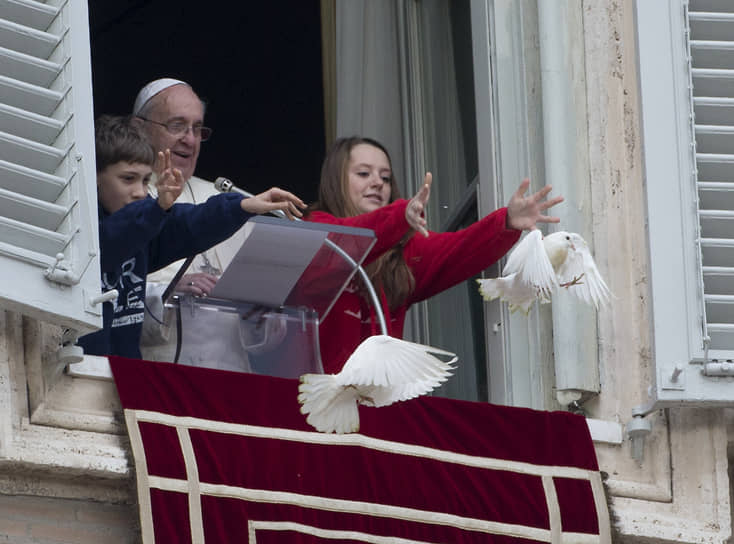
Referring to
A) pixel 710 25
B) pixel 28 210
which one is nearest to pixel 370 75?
pixel 710 25

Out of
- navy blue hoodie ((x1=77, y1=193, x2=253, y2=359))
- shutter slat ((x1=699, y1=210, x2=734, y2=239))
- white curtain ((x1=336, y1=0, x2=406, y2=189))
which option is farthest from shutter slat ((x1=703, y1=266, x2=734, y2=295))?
white curtain ((x1=336, y1=0, x2=406, y2=189))

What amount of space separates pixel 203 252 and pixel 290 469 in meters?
0.71

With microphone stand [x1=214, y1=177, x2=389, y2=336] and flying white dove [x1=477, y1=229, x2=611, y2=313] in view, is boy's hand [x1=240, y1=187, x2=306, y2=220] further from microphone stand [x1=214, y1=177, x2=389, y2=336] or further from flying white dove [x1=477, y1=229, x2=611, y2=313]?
flying white dove [x1=477, y1=229, x2=611, y2=313]

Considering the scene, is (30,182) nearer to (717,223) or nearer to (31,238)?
(31,238)

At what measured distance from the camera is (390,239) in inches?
257

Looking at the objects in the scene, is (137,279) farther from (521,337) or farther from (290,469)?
(521,337)

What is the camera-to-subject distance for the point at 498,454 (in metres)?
6.38

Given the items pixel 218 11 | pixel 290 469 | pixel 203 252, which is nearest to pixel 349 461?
pixel 290 469

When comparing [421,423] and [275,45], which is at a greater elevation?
[275,45]

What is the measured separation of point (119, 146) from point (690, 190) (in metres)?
1.69

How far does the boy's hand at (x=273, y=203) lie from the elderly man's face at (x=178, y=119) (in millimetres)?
1385

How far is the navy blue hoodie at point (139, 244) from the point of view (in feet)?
19.9

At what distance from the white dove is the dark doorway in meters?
5.56

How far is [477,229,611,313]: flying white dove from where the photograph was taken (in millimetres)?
6207
